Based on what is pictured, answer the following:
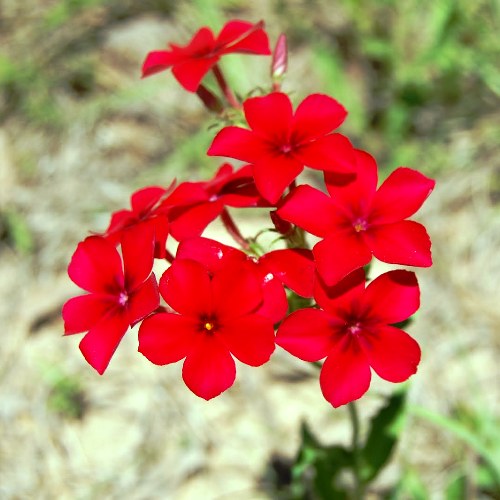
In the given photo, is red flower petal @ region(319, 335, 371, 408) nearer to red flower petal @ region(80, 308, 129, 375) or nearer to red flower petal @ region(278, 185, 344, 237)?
red flower petal @ region(278, 185, 344, 237)

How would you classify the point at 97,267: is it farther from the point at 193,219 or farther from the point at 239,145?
the point at 239,145

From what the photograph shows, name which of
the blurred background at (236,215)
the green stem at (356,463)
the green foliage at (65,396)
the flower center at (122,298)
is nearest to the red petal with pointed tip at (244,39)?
the flower center at (122,298)

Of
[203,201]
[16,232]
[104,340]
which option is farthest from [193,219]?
[16,232]

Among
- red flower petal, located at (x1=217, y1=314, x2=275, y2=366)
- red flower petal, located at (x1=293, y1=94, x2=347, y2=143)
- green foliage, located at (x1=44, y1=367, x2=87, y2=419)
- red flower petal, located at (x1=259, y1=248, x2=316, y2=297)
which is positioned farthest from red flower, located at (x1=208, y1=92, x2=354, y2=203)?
green foliage, located at (x1=44, y1=367, x2=87, y2=419)

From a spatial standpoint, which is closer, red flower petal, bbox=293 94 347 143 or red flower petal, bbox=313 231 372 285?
red flower petal, bbox=313 231 372 285

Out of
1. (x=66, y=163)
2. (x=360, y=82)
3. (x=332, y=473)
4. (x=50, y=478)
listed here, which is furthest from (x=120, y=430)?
(x=360, y=82)

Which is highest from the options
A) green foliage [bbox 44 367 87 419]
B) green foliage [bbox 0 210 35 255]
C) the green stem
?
the green stem

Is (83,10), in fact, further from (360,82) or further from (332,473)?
(332,473)
